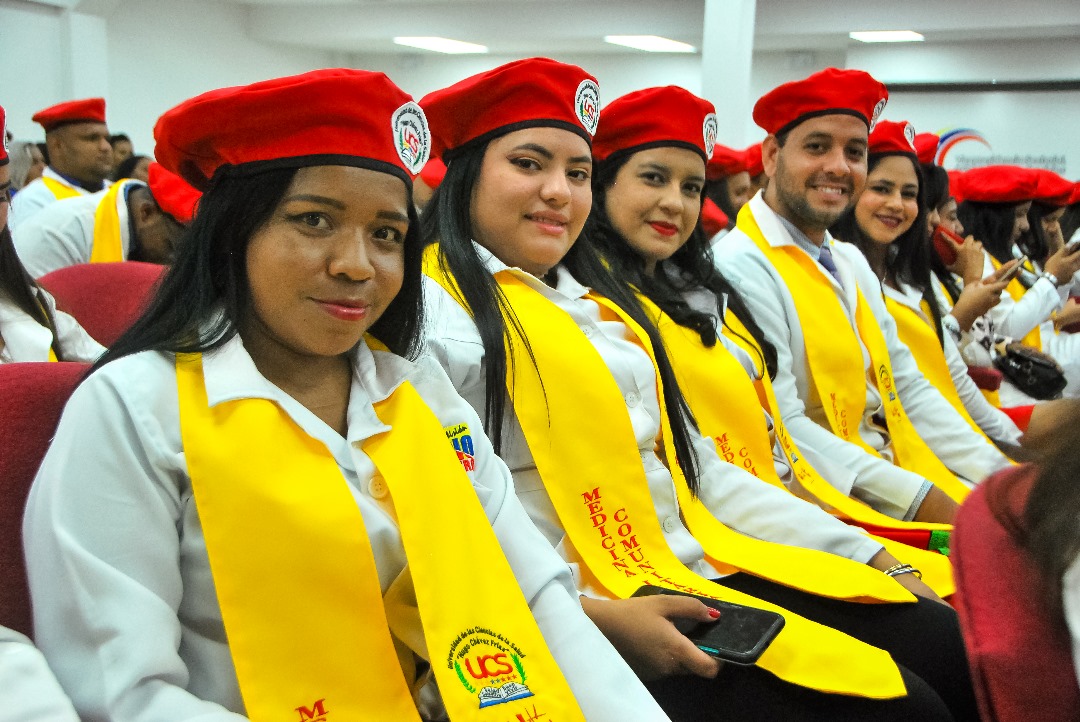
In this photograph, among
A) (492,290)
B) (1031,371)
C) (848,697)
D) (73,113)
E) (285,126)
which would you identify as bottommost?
(848,697)

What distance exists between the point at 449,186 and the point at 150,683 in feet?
3.80

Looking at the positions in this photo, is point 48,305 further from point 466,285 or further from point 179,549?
point 179,549

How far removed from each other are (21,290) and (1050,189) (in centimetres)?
498

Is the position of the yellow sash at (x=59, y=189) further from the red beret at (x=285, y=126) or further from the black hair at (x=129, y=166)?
the red beret at (x=285, y=126)

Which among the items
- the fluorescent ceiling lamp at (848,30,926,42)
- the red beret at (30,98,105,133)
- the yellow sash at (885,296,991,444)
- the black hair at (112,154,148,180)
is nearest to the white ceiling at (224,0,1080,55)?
the fluorescent ceiling lamp at (848,30,926,42)

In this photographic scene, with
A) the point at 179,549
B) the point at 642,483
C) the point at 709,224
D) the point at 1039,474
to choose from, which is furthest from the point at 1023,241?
the point at 179,549

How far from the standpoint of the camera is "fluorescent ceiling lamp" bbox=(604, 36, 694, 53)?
10469mm

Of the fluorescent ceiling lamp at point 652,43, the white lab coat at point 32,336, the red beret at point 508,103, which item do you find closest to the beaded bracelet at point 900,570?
the red beret at point 508,103

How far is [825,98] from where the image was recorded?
2.78 m

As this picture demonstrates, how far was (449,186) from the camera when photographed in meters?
1.94

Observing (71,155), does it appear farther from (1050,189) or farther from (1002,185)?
(1050,189)

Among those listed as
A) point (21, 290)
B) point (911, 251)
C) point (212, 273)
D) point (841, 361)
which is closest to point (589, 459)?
point (212, 273)

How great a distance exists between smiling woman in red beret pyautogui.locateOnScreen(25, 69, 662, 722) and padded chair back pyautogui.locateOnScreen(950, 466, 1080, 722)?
470 millimetres

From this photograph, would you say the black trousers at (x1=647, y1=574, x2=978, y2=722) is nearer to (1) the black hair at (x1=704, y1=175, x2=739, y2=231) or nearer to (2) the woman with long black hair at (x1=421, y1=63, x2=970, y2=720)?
(2) the woman with long black hair at (x1=421, y1=63, x2=970, y2=720)
